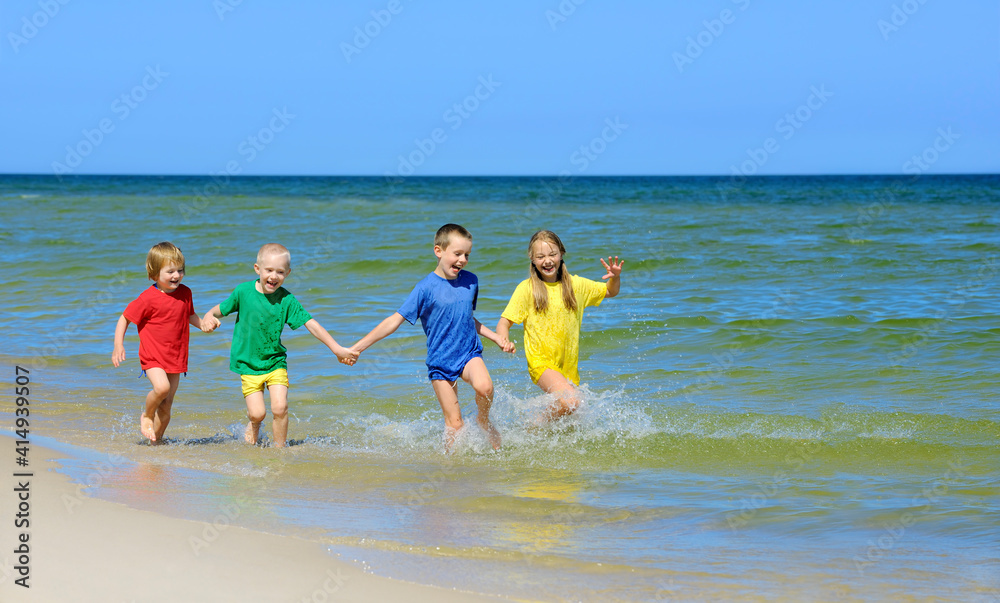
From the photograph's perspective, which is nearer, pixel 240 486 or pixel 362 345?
pixel 240 486

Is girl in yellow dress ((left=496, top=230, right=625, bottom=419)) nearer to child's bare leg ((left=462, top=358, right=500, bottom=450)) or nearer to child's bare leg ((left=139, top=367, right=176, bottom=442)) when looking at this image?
child's bare leg ((left=462, top=358, right=500, bottom=450))

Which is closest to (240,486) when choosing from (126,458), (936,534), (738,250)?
(126,458)

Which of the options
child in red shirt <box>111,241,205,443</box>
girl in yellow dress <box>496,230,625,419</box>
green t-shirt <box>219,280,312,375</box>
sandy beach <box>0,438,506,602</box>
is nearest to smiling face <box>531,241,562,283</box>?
girl in yellow dress <box>496,230,625,419</box>

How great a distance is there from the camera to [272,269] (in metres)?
5.21

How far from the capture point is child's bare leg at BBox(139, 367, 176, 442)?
5.26 metres

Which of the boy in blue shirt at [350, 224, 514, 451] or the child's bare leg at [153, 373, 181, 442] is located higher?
the boy in blue shirt at [350, 224, 514, 451]

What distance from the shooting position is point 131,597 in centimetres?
295

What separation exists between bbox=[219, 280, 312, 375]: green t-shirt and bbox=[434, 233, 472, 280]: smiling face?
0.85 meters

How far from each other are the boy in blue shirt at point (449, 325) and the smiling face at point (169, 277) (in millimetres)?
1117

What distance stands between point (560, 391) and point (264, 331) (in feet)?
6.01

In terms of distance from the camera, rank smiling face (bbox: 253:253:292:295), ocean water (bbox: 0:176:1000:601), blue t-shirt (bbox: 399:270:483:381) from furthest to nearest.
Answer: blue t-shirt (bbox: 399:270:483:381)
smiling face (bbox: 253:253:292:295)
ocean water (bbox: 0:176:1000:601)

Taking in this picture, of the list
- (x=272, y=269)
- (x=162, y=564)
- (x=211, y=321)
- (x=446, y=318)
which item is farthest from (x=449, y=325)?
(x=162, y=564)

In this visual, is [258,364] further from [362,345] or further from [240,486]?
[240,486]

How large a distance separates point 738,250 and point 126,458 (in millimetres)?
13406
